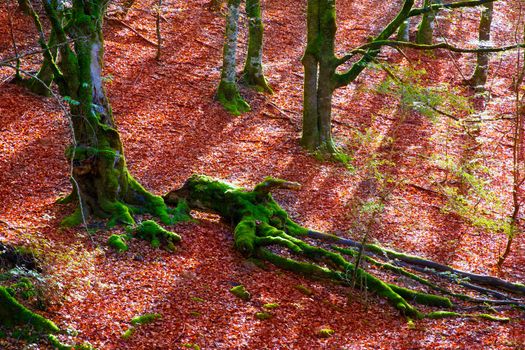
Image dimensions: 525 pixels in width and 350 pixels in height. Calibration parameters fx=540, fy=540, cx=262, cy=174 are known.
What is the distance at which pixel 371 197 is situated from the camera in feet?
44.6

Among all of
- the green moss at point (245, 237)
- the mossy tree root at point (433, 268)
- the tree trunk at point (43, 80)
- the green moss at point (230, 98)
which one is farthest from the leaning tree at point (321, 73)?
the tree trunk at point (43, 80)

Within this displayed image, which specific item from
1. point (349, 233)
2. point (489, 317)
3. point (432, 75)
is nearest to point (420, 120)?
point (432, 75)

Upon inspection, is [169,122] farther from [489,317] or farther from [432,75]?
[432,75]

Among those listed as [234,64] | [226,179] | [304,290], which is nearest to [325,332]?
[304,290]

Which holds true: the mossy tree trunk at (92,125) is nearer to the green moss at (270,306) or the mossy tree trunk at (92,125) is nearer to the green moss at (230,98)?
the green moss at (270,306)

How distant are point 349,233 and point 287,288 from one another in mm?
3316

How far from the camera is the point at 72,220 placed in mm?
9695

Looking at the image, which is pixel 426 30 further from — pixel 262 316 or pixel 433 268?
pixel 262 316

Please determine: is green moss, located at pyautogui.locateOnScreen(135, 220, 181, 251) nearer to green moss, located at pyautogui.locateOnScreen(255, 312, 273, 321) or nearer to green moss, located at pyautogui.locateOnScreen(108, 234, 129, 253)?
green moss, located at pyautogui.locateOnScreen(108, 234, 129, 253)

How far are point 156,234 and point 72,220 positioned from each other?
151 cm

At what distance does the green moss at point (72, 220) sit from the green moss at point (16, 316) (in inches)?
123

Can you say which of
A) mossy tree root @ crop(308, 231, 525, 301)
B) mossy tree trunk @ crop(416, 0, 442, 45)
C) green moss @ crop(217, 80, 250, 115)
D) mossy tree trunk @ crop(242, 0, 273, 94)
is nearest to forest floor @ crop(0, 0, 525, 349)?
green moss @ crop(217, 80, 250, 115)

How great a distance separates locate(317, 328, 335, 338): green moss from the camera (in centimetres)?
834

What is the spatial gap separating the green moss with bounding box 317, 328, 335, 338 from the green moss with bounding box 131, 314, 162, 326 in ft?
8.09
